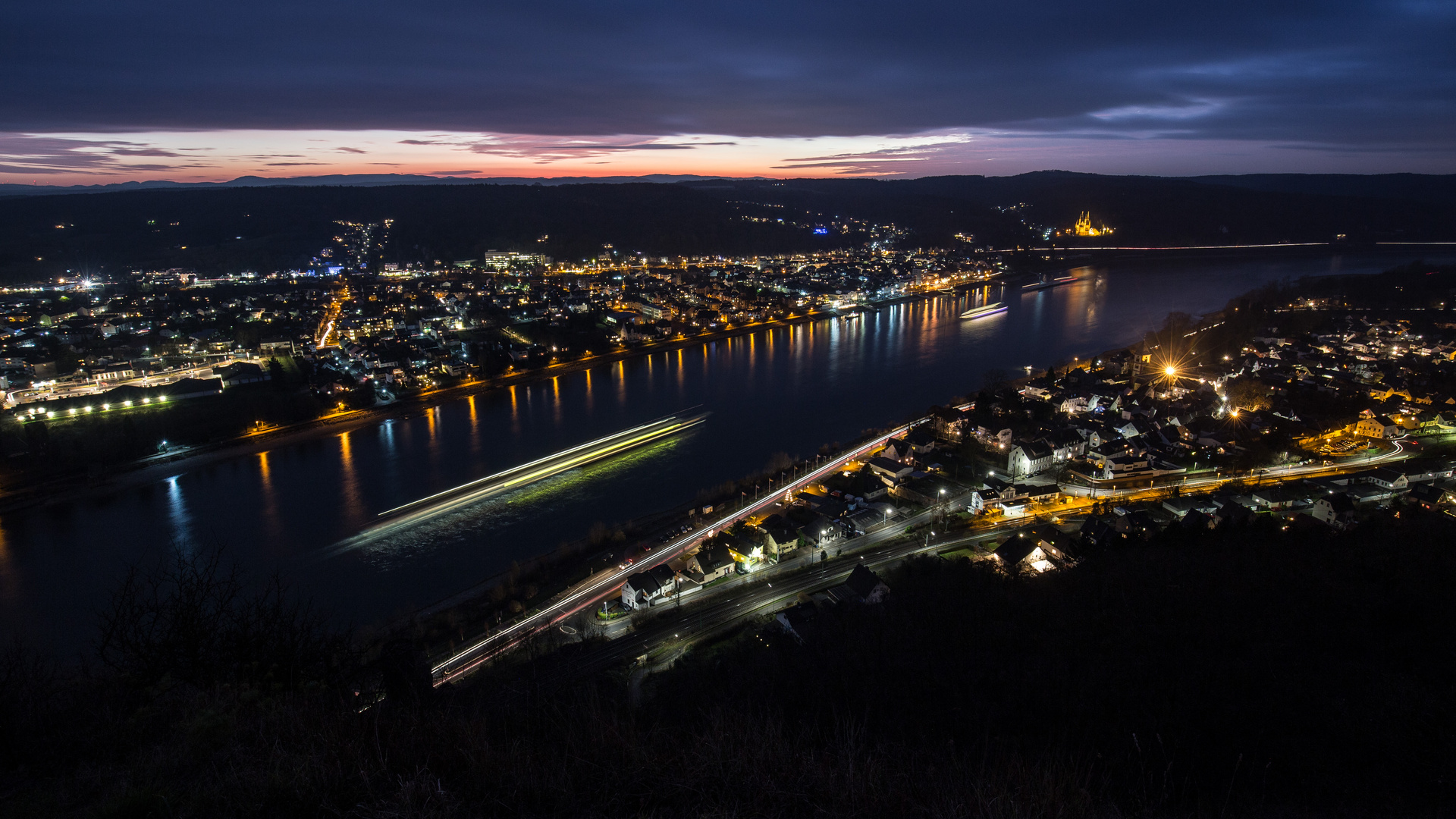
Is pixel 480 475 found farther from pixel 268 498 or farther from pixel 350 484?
pixel 268 498

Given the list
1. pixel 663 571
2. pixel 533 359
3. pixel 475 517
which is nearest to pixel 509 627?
pixel 663 571

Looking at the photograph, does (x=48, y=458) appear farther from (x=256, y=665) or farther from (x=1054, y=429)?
(x=1054, y=429)

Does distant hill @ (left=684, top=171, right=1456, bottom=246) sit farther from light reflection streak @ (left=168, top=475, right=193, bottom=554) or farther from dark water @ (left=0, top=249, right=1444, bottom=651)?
light reflection streak @ (left=168, top=475, right=193, bottom=554)

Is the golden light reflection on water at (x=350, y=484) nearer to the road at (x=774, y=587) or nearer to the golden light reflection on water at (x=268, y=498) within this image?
the golden light reflection on water at (x=268, y=498)

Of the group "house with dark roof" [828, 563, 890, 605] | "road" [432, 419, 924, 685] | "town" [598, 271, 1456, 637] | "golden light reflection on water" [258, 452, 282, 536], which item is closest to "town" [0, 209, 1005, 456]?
"golden light reflection on water" [258, 452, 282, 536]

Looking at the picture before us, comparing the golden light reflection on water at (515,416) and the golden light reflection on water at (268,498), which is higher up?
the golden light reflection on water at (515,416)

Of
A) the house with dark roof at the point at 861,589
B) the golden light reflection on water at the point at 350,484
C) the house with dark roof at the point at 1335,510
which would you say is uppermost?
the house with dark roof at the point at 1335,510

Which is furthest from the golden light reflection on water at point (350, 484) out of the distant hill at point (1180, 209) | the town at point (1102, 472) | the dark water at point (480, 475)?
the distant hill at point (1180, 209)
